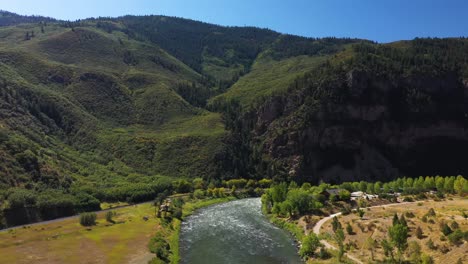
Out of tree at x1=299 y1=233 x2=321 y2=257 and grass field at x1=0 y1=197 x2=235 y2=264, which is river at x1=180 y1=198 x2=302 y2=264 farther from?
grass field at x1=0 y1=197 x2=235 y2=264

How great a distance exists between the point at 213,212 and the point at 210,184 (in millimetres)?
41574

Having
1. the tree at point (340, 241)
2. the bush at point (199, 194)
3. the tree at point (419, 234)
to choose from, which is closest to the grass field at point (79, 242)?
the tree at point (340, 241)

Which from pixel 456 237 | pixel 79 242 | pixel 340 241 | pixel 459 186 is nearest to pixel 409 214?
pixel 340 241

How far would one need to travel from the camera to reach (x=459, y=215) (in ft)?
296

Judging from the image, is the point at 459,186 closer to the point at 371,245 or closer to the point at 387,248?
the point at 371,245

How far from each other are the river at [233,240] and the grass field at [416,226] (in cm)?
1213

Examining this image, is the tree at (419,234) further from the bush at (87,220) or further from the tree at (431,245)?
the bush at (87,220)

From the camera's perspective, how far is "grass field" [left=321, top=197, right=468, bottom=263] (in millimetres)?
71188

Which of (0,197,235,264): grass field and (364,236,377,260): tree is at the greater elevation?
(364,236,377,260): tree

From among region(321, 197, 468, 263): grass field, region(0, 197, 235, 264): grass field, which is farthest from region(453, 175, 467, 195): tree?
region(0, 197, 235, 264): grass field

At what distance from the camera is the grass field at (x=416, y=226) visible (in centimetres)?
7119

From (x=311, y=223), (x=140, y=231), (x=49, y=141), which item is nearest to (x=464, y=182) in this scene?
(x=311, y=223)

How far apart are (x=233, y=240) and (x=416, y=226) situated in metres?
39.3

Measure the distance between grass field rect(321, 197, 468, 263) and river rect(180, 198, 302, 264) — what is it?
1213 centimetres
